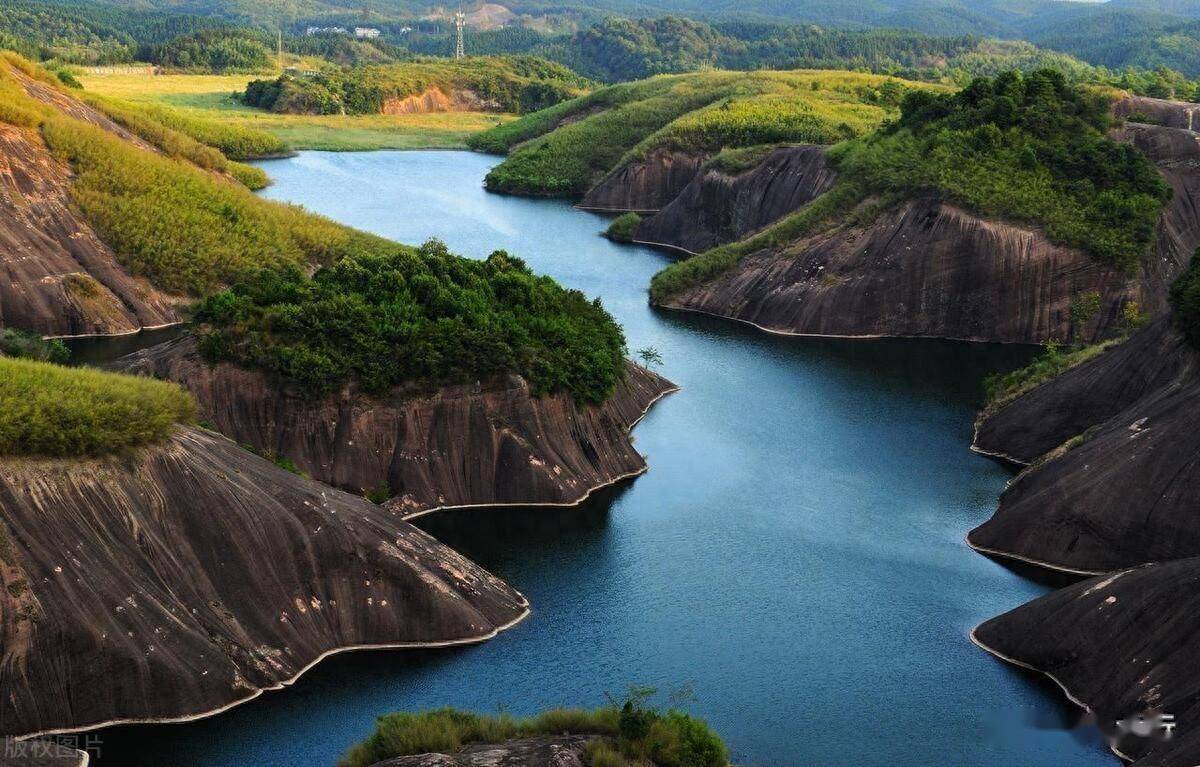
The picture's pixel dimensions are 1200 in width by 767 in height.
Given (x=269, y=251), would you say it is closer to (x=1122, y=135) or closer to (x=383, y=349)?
(x=383, y=349)

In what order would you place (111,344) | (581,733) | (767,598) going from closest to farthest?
(581,733)
(767,598)
(111,344)

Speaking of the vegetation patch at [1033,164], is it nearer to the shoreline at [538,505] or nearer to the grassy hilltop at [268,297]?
the grassy hilltop at [268,297]

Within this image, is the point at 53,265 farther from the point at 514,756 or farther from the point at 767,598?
the point at 514,756

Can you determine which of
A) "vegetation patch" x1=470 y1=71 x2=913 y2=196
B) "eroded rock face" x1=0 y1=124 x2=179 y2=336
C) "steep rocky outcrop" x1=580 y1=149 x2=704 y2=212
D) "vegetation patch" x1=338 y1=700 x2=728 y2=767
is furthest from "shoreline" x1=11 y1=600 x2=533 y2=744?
"steep rocky outcrop" x1=580 y1=149 x2=704 y2=212

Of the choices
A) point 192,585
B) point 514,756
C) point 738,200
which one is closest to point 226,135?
point 738,200

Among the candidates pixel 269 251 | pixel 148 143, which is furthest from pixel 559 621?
pixel 148 143
